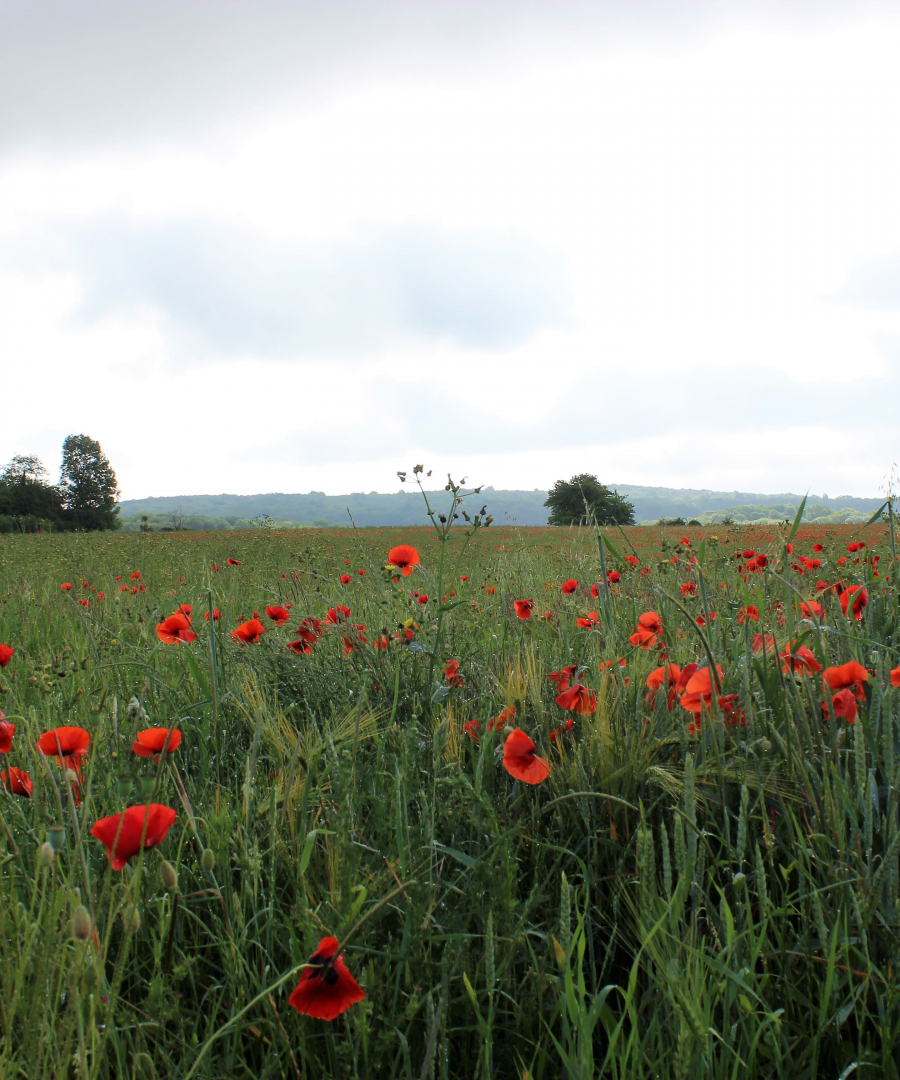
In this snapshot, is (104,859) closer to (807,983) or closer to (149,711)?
(149,711)

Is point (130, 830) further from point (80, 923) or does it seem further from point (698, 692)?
point (698, 692)

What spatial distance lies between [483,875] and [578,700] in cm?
59

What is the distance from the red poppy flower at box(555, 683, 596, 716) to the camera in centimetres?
A: 137

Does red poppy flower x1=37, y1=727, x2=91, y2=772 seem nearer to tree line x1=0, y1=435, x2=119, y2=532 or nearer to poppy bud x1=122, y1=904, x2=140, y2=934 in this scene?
poppy bud x1=122, y1=904, x2=140, y2=934

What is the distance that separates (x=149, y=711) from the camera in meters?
1.90

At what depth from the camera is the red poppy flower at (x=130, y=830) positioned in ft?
2.62

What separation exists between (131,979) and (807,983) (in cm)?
103

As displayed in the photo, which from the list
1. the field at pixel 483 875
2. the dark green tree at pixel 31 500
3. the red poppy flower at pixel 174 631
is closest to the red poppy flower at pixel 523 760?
the field at pixel 483 875

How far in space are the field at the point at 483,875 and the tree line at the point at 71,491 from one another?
44.2 metres

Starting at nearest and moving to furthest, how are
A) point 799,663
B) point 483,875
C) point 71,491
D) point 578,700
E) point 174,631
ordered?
point 483,875 < point 799,663 < point 578,700 < point 174,631 < point 71,491

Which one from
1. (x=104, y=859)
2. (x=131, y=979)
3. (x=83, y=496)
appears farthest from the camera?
(x=83, y=496)

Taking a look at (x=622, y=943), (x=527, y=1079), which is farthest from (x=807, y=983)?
(x=527, y=1079)

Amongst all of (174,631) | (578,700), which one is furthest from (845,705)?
(174,631)

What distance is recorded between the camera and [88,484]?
54.5 metres
